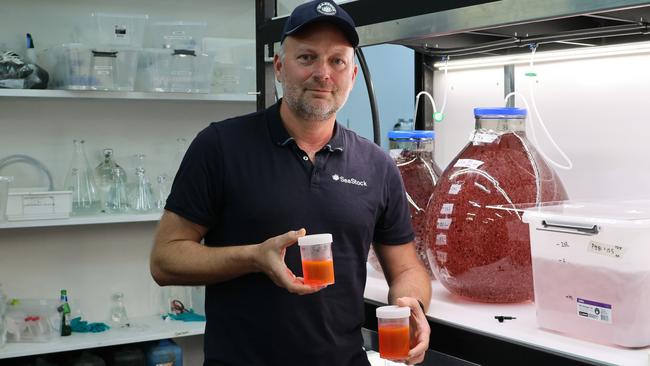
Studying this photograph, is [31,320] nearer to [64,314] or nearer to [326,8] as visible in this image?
[64,314]

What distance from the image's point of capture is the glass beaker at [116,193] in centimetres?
378

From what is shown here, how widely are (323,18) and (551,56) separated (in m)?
0.67

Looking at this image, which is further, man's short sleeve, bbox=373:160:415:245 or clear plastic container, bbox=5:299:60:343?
clear plastic container, bbox=5:299:60:343

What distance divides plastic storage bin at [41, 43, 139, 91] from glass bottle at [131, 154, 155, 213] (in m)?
0.45

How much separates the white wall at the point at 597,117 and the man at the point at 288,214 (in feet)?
1.74

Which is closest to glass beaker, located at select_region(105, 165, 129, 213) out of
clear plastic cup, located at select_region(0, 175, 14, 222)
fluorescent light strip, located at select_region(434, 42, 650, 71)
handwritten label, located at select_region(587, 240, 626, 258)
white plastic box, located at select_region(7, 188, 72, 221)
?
white plastic box, located at select_region(7, 188, 72, 221)

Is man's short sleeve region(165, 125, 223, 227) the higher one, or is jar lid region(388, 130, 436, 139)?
jar lid region(388, 130, 436, 139)

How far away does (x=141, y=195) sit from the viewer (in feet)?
12.7

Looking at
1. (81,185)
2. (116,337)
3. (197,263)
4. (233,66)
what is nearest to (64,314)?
(116,337)

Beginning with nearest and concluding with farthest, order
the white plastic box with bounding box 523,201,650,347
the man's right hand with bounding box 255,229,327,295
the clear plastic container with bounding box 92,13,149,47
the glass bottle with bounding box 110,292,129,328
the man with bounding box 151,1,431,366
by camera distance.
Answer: the white plastic box with bounding box 523,201,650,347 < the man's right hand with bounding box 255,229,327,295 < the man with bounding box 151,1,431,366 < the clear plastic container with bounding box 92,13,149,47 < the glass bottle with bounding box 110,292,129,328

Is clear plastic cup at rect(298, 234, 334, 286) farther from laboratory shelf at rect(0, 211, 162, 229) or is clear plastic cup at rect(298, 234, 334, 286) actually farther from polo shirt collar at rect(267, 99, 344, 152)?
laboratory shelf at rect(0, 211, 162, 229)

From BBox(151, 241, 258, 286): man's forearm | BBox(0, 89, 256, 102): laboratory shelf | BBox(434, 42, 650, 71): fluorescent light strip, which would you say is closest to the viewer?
BBox(151, 241, 258, 286): man's forearm

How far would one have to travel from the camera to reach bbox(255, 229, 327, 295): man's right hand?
140 centimetres

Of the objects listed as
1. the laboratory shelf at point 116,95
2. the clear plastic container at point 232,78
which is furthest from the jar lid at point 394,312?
the clear plastic container at point 232,78
